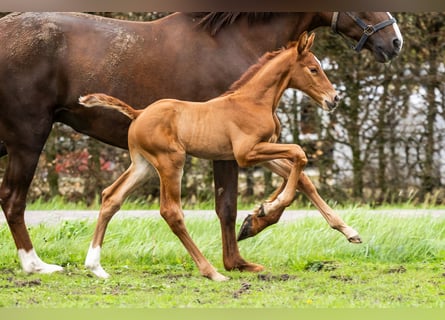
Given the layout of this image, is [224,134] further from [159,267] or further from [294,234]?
[294,234]

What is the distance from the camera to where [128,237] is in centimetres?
711

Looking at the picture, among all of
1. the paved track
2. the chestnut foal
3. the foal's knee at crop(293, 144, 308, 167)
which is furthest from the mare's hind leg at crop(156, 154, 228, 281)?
the paved track

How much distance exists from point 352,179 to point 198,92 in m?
3.73

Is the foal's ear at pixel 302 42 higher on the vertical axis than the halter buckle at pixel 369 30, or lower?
lower

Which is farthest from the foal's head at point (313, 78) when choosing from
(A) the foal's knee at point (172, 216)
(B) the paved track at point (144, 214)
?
(B) the paved track at point (144, 214)

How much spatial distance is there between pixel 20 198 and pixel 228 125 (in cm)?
154

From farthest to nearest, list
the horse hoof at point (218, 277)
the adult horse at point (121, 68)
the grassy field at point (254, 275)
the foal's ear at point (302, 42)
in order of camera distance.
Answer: the adult horse at point (121, 68), the horse hoof at point (218, 277), the foal's ear at point (302, 42), the grassy field at point (254, 275)

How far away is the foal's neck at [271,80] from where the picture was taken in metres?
5.58

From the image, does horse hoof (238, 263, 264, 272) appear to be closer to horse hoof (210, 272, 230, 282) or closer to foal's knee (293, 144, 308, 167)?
horse hoof (210, 272, 230, 282)

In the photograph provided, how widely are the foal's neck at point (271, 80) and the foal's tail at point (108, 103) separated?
0.68 m

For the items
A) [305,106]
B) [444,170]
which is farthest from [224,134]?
[444,170]

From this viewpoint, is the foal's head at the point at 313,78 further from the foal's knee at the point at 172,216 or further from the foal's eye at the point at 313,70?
the foal's knee at the point at 172,216

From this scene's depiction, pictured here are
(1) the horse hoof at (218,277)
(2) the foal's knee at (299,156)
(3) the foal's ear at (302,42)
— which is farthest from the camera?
(1) the horse hoof at (218,277)

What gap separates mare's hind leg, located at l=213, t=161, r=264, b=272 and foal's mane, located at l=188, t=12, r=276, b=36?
0.90 meters
